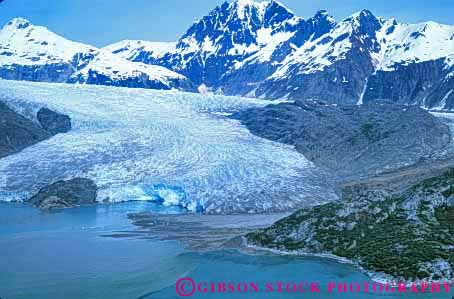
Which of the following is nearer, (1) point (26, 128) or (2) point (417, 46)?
(1) point (26, 128)

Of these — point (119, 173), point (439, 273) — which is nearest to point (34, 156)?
point (119, 173)

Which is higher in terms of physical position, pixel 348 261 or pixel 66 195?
pixel 66 195

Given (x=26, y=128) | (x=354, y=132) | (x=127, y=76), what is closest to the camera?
(x=26, y=128)

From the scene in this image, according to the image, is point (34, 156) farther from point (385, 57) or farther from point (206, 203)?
Result: point (385, 57)

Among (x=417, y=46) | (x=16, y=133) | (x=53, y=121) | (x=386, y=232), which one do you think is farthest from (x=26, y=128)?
(x=417, y=46)

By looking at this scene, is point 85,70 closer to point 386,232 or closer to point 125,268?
point 125,268

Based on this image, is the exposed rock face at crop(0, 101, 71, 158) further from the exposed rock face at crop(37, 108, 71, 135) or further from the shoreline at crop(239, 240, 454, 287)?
the shoreline at crop(239, 240, 454, 287)
